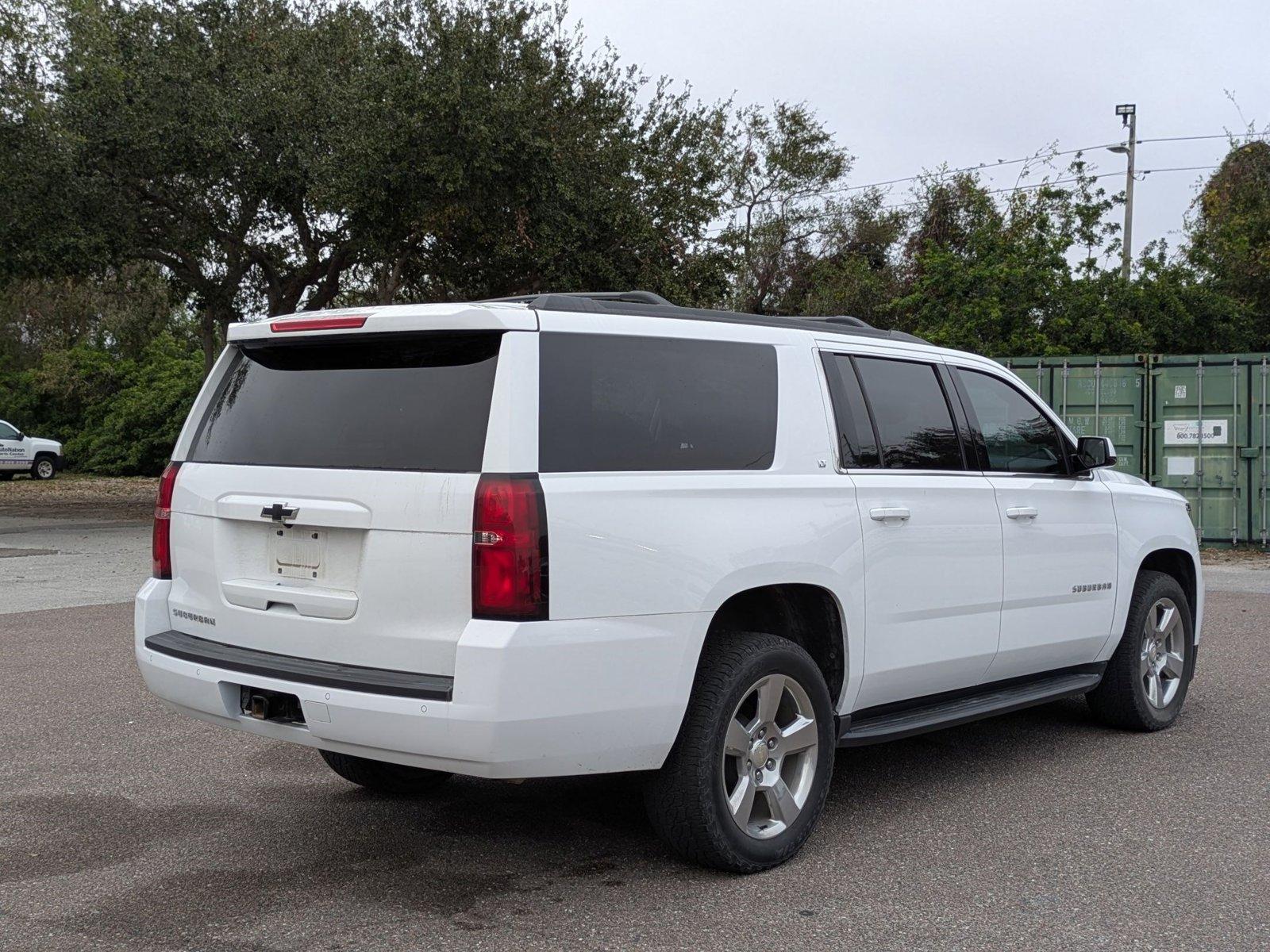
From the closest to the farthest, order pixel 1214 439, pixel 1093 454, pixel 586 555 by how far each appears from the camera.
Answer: pixel 586 555
pixel 1093 454
pixel 1214 439

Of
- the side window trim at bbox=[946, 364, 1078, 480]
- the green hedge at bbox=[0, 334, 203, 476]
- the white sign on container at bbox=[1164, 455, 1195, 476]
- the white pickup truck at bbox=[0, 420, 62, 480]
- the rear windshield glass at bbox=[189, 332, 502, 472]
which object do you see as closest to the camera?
the rear windshield glass at bbox=[189, 332, 502, 472]

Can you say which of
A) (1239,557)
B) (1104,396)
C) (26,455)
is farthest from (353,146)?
(26,455)

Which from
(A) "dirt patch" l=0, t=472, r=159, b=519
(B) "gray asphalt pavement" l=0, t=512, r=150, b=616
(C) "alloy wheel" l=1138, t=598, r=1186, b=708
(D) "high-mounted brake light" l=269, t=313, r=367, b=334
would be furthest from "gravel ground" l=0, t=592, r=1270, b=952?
(A) "dirt patch" l=0, t=472, r=159, b=519

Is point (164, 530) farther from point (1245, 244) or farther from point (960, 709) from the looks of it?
point (1245, 244)

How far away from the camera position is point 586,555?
3.89 m

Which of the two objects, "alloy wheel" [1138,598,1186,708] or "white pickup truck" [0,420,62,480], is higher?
"white pickup truck" [0,420,62,480]

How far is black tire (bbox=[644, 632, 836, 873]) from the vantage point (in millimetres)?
4191

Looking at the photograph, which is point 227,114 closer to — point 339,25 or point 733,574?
point 339,25

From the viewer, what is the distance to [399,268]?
74.7 feet

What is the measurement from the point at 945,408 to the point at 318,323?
267 centimetres

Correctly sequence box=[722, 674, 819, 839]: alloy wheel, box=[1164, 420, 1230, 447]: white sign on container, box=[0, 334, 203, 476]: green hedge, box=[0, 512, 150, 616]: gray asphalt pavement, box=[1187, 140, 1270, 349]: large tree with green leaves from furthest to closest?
box=[0, 334, 203, 476]: green hedge < box=[1187, 140, 1270, 349]: large tree with green leaves < box=[1164, 420, 1230, 447]: white sign on container < box=[0, 512, 150, 616]: gray asphalt pavement < box=[722, 674, 819, 839]: alloy wheel

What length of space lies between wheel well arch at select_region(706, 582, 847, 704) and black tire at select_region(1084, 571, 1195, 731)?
221 cm

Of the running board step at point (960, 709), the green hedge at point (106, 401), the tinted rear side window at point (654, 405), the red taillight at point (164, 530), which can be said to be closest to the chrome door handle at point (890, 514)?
the tinted rear side window at point (654, 405)

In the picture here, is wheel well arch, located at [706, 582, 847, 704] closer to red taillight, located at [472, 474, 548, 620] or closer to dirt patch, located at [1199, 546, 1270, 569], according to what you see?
red taillight, located at [472, 474, 548, 620]
